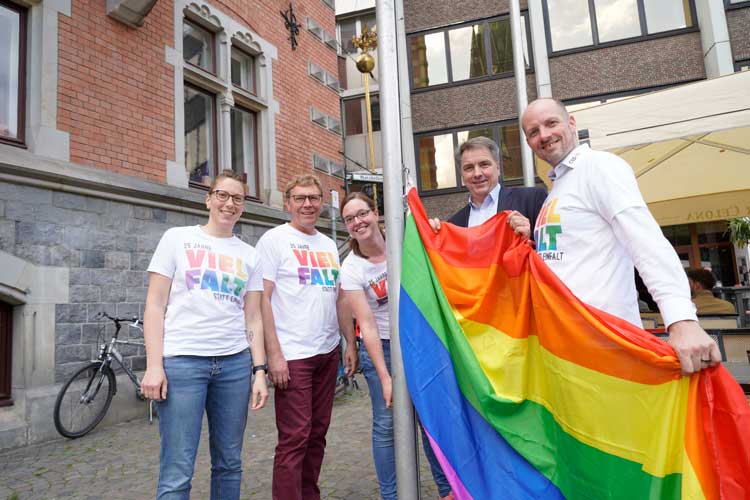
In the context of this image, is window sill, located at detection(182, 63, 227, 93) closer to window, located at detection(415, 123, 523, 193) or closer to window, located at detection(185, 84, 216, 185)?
window, located at detection(185, 84, 216, 185)

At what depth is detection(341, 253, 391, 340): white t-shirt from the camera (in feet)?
9.69

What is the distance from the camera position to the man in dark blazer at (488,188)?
2.62 meters

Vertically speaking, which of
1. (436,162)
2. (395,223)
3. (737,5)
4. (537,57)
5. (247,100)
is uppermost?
(737,5)

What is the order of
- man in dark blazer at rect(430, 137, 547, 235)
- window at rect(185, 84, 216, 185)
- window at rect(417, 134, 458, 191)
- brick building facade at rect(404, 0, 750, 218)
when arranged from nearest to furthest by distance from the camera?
man in dark blazer at rect(430, 137, 547, 235) < window at rect(185, 84, 216, 185) < brick building facade at rect(404, 0, 750, 218) < window at rect(417, 134, 458, 191)

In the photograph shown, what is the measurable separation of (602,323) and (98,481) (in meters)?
4.26

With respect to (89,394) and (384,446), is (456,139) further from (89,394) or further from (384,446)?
(384,446)

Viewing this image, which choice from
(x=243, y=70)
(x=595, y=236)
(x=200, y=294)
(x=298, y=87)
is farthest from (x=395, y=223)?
(x=298, y=87)

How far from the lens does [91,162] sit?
6.34 metres

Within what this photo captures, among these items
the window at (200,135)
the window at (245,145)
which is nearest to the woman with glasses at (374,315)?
the window at (200,135)

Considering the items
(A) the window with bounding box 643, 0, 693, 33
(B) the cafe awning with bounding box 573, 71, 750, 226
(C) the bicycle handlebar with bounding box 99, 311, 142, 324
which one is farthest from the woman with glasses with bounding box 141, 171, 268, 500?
(A) the window with bounding box 643, 0, 693, 33

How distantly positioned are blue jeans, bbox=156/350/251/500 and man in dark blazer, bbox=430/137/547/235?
1531 mm

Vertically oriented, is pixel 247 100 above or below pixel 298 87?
below

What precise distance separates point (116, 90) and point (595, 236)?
22.4 ft

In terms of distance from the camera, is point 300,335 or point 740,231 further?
point 740,231
